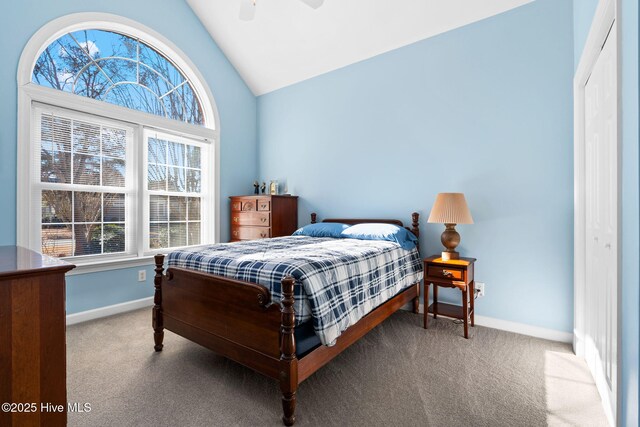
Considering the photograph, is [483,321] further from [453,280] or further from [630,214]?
[630,214]

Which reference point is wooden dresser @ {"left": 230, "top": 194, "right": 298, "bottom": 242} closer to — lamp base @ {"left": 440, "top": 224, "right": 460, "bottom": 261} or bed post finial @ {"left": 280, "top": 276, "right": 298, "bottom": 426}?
lamp base @ {"left": 440, "top": 224, "right": 460, "bottom": 261}

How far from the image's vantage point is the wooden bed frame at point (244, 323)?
5.10ft

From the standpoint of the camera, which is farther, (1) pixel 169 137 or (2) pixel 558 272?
(1) pixel 169 137

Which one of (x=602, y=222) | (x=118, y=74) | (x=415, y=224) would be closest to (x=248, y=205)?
(x=118, y=74)

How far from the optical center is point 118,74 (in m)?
3.36

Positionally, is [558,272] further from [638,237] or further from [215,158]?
[215,158]

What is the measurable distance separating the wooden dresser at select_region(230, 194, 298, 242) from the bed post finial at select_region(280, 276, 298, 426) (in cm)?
239

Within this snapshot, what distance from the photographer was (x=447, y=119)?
3105 millimetres

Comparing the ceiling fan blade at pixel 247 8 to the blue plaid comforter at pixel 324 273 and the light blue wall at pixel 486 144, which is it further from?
the blue plaid comforter at pixel 324 273

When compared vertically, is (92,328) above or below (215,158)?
below

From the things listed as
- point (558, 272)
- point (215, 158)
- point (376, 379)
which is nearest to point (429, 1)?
point (558, 272)

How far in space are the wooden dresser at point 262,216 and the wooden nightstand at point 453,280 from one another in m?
1.98

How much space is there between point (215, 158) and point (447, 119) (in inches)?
118

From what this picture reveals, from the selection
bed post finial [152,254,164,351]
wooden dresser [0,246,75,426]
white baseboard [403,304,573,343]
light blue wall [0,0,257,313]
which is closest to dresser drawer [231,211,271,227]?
light blue wall [0,0,257,313]
